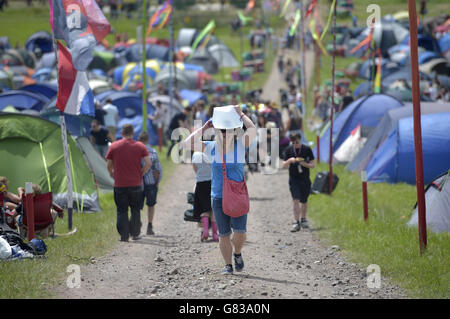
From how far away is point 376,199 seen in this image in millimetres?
14859

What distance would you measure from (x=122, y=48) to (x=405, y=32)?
21.4m

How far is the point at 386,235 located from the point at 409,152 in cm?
562

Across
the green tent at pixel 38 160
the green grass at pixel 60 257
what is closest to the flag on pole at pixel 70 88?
the green grass at pixel 60 257

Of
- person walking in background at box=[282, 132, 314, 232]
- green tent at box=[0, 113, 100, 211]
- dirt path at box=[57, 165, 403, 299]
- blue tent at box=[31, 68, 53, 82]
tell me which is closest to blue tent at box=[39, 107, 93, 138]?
green tent at box=[0, 113, 100, 211]

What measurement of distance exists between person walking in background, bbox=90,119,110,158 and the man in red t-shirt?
624cm

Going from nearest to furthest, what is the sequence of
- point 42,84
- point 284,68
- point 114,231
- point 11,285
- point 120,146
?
point 11,285 → point 120,146 → point 114,231 → point 42,84 → point 284,68

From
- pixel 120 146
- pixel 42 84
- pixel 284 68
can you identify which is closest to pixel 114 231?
pixel 120 146

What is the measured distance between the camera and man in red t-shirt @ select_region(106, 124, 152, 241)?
10562mm

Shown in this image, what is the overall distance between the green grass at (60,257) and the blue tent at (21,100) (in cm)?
1059

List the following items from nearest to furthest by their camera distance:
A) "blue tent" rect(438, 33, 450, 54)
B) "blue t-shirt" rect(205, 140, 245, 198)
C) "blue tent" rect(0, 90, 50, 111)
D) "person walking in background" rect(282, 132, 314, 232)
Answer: "blue t-shirt" rect(205, 140, 245, 198) < "person walking in background" rect(282, 132, 314, 232) < "blue tent" rect(0, 90, 50, 111) < "blue tent" rect(438, 33, 450, 54)

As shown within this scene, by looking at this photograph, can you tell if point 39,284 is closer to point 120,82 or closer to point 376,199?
point 376,199

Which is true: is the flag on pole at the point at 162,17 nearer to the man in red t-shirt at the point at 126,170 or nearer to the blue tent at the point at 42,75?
the blue tent at the point at 42,75

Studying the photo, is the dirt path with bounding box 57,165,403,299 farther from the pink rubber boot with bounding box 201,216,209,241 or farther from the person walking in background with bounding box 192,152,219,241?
the person walking in background with bounding box 192,152,219,241

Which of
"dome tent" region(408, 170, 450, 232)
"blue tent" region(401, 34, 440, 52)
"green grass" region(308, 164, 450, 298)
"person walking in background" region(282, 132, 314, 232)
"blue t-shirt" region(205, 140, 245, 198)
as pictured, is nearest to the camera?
"blue t-shirt" region(205, 140, 245, 198)
